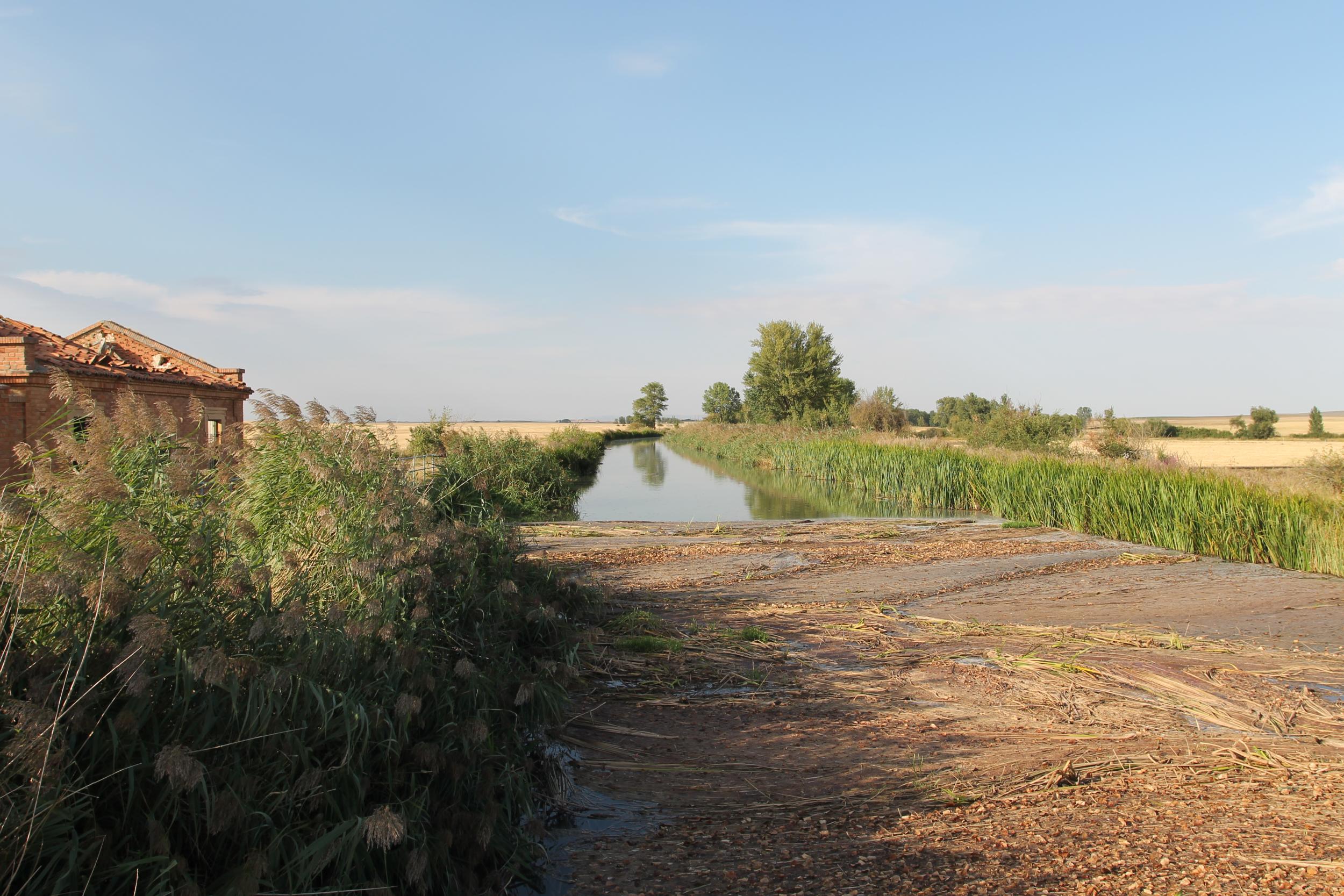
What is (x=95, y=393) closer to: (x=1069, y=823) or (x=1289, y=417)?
(x=1069, y=823)

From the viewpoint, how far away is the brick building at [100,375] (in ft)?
47.2

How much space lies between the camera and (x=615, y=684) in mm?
5148

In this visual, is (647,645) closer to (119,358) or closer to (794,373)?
(119,358)

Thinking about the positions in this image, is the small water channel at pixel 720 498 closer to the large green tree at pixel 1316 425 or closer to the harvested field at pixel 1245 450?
the harvested field at pixel 1245 450

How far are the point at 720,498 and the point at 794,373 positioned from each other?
84.4 ft

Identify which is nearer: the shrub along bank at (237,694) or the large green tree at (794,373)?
the shrub along bank at (237,694)

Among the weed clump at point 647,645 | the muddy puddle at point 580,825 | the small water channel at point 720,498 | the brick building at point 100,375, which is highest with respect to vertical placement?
the brick building at point 100,375

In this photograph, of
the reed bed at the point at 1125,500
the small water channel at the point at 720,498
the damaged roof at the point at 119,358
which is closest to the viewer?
the reed bed at the point at 1125,500

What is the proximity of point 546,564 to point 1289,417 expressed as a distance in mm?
131477

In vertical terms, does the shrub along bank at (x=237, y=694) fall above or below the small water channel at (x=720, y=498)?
above

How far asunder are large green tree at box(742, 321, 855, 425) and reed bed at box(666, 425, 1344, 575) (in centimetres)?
2344

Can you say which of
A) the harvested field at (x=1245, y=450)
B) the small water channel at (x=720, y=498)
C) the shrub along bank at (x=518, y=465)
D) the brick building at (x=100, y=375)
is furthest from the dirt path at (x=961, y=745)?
the harvested field at (x=1245, y=450)

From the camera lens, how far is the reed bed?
405 inches

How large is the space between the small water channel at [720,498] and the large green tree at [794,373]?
10269mm
